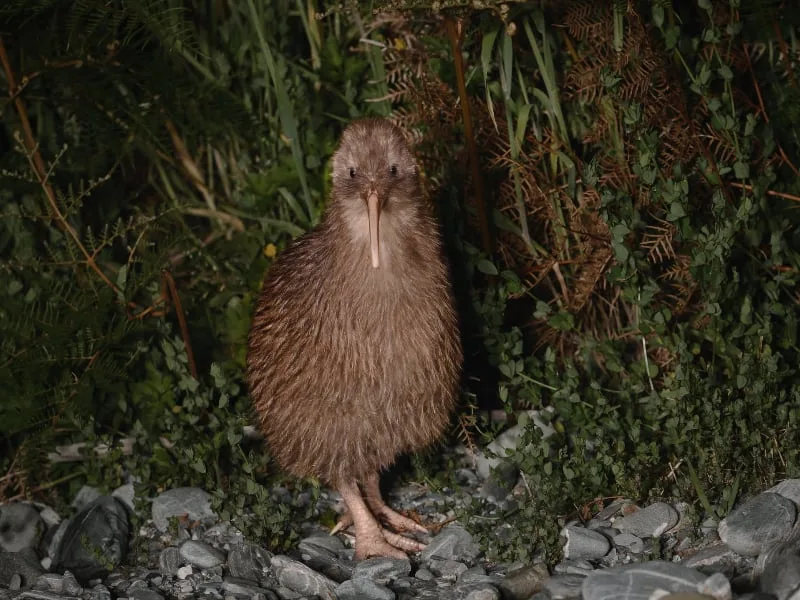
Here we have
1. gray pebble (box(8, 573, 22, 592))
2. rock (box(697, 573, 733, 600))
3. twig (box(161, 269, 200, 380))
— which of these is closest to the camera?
rock (box(697, 573, 733, 600))

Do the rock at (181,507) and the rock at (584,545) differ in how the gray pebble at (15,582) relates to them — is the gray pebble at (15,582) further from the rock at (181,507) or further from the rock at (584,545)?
the rock at (584,545)

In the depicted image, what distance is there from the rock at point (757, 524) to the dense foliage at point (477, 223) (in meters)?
0.11

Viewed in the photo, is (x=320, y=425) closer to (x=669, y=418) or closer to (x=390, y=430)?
(x=390, y=430)

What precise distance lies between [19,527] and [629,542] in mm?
2221

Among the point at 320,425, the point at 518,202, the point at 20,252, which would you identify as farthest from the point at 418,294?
the point at 20,252

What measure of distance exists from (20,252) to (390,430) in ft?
6.09

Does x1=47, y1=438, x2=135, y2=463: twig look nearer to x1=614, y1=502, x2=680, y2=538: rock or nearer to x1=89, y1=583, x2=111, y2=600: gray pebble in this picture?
x1=89, y1=583, x2=111, y2=600: gray pebble

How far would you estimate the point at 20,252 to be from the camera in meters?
4.67

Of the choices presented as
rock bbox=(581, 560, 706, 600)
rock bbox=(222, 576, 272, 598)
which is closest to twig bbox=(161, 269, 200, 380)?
rock bbox=(222, 576, 272, 598)

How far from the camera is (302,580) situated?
362 cm

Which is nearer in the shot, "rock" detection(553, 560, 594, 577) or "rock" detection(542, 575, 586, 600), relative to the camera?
"rock" detection(542, 575, 586, 600)

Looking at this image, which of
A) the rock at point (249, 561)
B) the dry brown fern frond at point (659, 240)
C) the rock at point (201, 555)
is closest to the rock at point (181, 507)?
the rock at point (201, 555)

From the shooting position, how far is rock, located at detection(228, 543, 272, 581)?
3.72 metres

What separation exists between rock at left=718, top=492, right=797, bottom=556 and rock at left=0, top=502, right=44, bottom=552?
96.7 inches
